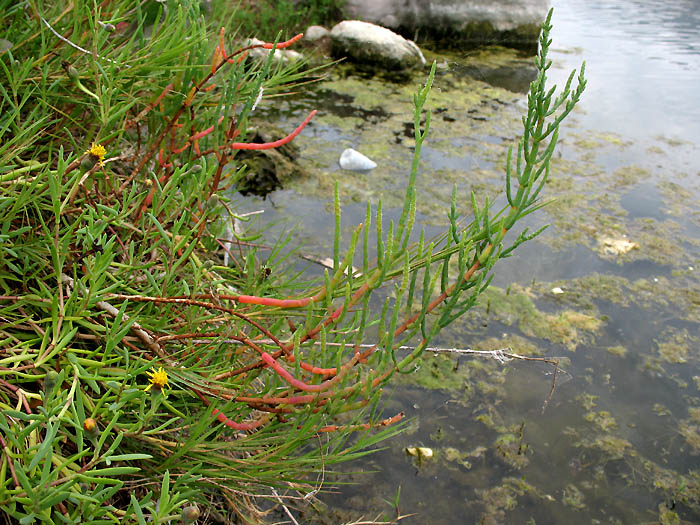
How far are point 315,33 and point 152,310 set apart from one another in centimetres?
552

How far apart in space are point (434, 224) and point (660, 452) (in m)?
1.59

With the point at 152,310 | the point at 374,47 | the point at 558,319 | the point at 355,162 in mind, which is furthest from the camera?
the point at 374,47

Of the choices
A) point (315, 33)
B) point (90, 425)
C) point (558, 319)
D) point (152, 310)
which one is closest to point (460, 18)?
point (315, 33)

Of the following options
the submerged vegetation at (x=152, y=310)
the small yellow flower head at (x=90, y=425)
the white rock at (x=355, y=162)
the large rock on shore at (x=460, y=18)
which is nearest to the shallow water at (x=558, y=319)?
the white rock at (x=355, y=162)

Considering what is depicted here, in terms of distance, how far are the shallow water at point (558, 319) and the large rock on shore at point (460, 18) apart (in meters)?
1.73

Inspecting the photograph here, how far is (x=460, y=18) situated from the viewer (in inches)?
268

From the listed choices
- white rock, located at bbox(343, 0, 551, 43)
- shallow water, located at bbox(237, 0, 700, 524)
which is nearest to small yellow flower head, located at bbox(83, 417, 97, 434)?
shallow water, located at bbox(237, 0, 700, 524)

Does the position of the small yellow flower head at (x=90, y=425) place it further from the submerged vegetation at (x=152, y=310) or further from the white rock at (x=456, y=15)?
the white rock at (x=456, y=15)

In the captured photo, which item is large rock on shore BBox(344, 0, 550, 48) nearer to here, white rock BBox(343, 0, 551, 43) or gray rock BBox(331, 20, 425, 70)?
white rock BBox(343, 0, 551, 43)

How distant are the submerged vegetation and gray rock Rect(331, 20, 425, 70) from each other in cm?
463

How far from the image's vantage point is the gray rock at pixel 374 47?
18.9 ft

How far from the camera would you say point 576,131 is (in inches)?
180

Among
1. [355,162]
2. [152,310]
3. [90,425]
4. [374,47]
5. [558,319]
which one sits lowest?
[558,319]

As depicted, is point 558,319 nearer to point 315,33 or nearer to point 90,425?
point 90,425
